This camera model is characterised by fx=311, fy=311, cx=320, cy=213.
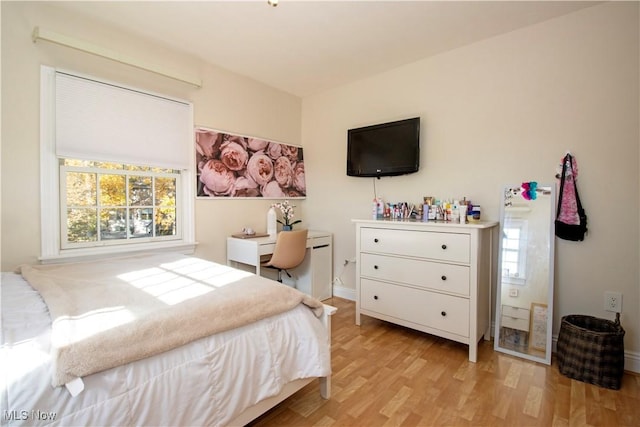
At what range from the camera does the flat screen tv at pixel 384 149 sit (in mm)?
2777

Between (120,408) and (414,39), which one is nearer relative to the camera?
(120,408)

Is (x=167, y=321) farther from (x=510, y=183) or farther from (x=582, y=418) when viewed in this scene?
(x=510, y=183)

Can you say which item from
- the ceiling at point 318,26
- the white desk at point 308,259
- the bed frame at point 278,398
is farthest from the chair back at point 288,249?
the ceiling at point 318,26

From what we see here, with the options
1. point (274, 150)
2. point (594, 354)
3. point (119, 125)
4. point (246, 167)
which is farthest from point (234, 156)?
point (594, 354)

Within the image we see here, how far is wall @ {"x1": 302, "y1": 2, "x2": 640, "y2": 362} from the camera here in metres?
2.01

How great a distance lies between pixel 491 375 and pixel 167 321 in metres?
1.94

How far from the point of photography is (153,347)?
1.07 meters

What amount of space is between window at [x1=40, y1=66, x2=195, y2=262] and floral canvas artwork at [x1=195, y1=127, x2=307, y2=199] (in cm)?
14

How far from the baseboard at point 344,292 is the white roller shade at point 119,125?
205cm

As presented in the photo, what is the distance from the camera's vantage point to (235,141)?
10.2 feet

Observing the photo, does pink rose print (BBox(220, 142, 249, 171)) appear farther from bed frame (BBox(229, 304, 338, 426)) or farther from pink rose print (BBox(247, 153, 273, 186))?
bed frame (BBox(229, 304, 338, 426))

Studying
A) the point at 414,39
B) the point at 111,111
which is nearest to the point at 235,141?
the point at 111,111

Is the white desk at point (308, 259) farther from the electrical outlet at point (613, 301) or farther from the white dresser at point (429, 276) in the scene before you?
the electrical outlet at point (613, 301)
